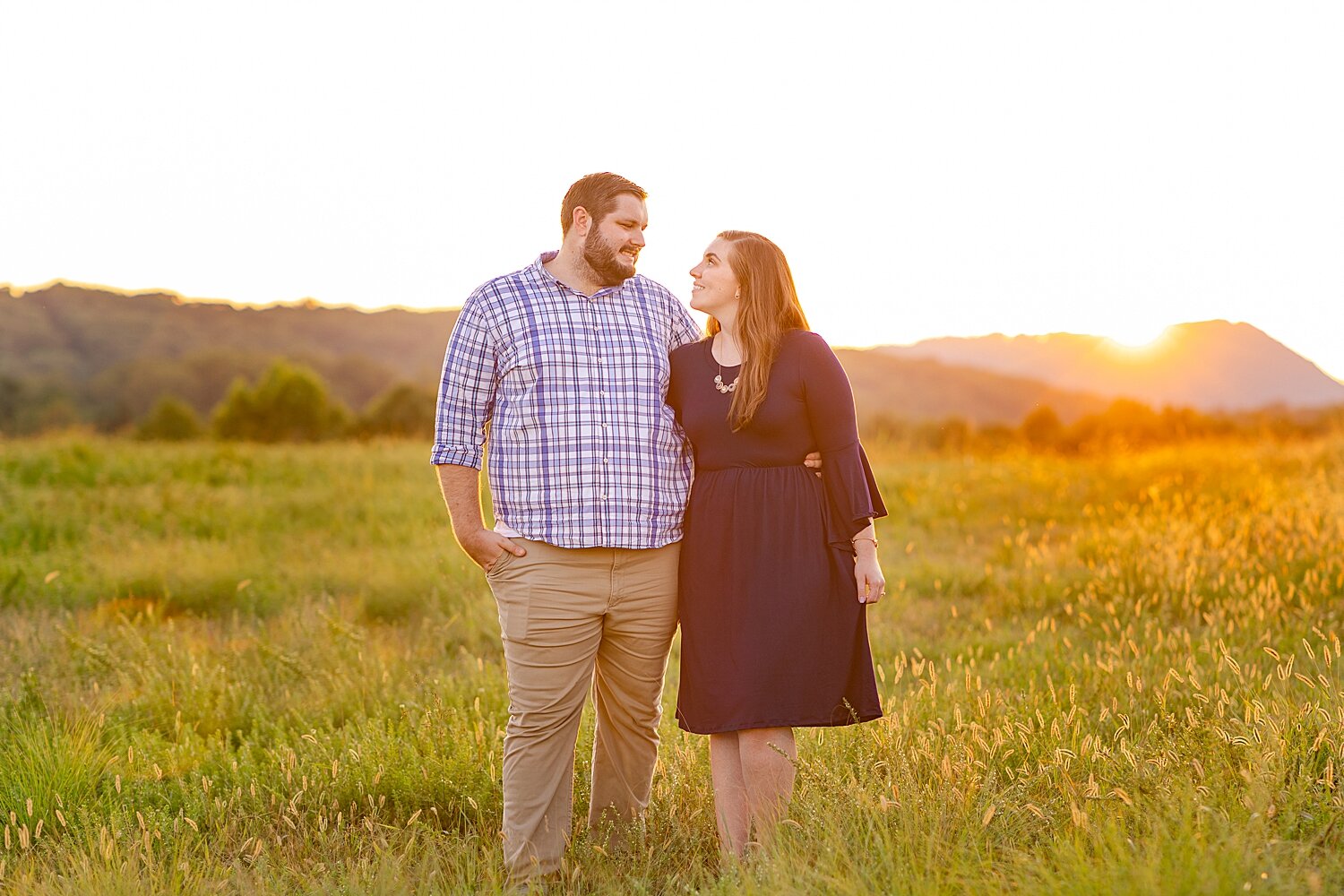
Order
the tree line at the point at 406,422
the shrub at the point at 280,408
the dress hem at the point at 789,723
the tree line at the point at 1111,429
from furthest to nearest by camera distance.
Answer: the shrub at the point at 280,408 → the tree line at the point at 406,422 → the tree line at the point at 1111,429 → the dress hem at the point at 789,723

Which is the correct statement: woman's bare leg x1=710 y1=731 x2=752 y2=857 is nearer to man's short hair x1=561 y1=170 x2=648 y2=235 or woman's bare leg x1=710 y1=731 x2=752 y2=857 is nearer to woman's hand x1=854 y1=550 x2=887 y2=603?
A: woman's hand x1=854 y1=550 x2=887 y2=603

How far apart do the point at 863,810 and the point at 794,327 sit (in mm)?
1735

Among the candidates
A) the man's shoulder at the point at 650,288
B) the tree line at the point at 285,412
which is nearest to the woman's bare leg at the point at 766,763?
the man's shoulder at the point at 650,288

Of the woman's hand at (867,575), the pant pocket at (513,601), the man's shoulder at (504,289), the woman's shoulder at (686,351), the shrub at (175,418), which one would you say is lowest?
the shrub at (175,418)

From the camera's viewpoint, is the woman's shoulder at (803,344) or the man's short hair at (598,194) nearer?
the woman's shoulder at (803,344)

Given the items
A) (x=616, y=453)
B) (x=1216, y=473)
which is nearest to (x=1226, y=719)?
(x=616, y=453)

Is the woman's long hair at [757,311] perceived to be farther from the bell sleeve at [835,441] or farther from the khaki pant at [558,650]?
the khaki pant at [558,650]

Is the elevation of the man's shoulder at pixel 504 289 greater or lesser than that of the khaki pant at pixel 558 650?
greater

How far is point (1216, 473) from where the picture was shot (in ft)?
41.7

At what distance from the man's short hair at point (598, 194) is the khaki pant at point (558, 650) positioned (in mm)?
1282

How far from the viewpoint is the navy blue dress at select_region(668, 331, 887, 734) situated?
3.89 metres

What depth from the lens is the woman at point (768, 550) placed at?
12.8 feet

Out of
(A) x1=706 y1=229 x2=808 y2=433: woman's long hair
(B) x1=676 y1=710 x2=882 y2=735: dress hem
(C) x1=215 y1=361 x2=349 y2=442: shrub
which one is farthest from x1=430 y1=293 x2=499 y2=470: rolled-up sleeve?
(C) x1=215 y1=361 x2=349 y2=442: shrub

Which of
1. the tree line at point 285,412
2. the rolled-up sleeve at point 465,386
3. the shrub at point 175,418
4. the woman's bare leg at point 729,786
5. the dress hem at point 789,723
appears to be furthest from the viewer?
the shrub at point 175,418
